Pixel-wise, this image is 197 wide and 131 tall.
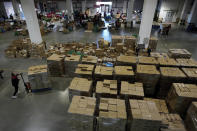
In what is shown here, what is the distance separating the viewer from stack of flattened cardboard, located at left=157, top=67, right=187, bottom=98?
482 cm

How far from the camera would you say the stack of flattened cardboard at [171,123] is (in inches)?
141

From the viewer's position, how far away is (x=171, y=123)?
377cm

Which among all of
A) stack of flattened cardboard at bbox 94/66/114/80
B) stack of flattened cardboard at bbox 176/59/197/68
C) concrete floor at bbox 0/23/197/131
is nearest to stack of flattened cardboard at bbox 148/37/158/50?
stack of flattened cardboard at bbox 176/59/197/68

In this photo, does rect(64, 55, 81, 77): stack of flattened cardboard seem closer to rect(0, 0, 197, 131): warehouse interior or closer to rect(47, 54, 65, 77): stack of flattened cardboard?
rect(0, 0, 197, 131): warehouse interior

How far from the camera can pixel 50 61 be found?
6430 millimetres

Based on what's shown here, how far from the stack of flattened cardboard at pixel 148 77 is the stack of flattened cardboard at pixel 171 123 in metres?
1.25

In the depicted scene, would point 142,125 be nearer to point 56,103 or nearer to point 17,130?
point 56,103

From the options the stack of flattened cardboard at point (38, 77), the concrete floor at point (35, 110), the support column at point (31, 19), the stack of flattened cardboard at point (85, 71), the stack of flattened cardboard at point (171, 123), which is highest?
the support column at point (31, 19)

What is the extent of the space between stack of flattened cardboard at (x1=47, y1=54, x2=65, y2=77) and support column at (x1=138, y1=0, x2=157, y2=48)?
20.3 feet

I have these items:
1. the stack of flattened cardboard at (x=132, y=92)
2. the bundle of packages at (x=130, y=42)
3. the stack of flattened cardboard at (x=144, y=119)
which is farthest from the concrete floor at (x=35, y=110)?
the bundle of packages at (x=130, y=42)

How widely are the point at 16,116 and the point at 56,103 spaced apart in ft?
4.64

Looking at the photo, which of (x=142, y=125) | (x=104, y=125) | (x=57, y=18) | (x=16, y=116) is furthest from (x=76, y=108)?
(x=57, y=18)

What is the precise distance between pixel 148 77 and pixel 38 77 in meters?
4.54

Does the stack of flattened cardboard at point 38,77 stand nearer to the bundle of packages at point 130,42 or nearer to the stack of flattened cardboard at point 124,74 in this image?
the stack of flattened cardboard at point 124,74
